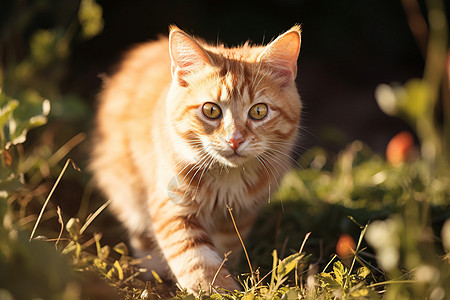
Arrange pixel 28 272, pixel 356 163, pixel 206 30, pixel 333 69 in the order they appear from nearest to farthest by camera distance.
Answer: pixel 28 272 < pixel 356 163 < pixel 206 30 < pixel 333 69

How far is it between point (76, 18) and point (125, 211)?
140 cm

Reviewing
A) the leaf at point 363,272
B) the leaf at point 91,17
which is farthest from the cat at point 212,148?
the leaf at point 91,17

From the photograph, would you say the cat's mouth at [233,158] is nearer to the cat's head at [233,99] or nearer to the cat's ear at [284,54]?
the cat's head at [233,99]

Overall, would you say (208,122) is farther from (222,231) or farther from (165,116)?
(222,231)

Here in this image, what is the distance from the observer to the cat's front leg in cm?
136

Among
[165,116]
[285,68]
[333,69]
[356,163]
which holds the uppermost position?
[285,68]

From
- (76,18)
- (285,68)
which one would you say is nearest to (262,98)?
(285,68)

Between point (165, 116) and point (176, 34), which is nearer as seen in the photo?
point (176, 34)

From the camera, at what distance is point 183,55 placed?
1.47 metres

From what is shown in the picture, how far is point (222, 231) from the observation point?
1700 millimetres

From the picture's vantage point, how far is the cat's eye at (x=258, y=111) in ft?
4.66

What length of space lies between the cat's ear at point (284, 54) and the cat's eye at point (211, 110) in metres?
0.24

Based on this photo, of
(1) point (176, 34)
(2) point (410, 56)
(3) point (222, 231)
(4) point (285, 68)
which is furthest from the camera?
(2) point (410, 56)

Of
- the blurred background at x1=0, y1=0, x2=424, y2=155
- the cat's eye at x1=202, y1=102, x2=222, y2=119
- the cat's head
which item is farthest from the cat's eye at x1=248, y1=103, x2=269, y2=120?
the blurred background at x1=0, y1=0, x2=424, y2=155
